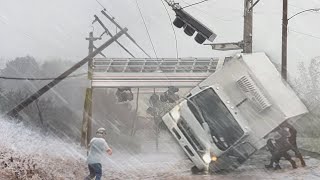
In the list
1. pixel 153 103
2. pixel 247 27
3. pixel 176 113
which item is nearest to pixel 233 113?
pixel 176 113

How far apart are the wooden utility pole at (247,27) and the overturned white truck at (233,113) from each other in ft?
12.2

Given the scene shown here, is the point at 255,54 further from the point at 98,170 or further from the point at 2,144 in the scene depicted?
the point at 2,144

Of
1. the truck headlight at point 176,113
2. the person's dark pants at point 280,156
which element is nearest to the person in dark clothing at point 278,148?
the person's dark pants at point 280,156

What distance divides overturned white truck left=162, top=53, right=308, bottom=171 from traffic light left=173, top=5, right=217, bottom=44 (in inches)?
135

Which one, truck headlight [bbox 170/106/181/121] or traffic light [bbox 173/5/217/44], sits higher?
traffic light [bbox 173/5/217/44]

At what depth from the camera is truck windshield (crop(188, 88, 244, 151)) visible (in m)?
13.6

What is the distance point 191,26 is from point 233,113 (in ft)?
16.6

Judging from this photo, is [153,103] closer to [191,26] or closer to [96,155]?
[191,26]

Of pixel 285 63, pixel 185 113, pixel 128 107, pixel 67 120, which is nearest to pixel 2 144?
pixel 185 113

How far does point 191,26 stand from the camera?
17.7m

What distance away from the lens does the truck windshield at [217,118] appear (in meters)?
13.6

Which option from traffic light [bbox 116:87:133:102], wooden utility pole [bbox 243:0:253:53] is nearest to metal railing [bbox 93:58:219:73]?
traffic light [bbox 116:87:133:102]

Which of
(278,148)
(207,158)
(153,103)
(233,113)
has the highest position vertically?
(233,113)

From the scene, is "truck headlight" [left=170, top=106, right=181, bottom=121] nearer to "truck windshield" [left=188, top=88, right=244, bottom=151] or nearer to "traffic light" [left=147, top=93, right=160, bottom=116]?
"truck windshield" [left=188, top=88, right=244, bottom=151]
